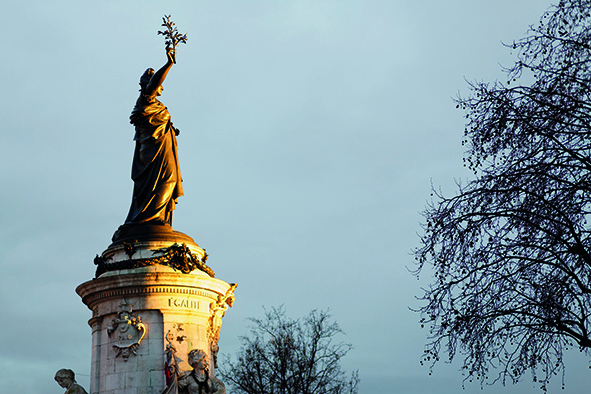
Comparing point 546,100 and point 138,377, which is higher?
point 546,100

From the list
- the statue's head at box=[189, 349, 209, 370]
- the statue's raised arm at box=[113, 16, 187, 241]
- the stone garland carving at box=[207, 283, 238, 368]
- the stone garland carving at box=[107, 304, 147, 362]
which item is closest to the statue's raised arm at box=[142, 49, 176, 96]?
the statue's raised arm at box=[113, 16, 187, 241]

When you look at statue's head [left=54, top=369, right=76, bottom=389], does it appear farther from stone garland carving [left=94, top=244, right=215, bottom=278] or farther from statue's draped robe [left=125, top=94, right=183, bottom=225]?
statue's draped robe [left=125, top=94, right=183, bottom=225]

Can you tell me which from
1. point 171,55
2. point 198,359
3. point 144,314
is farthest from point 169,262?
point 171,55

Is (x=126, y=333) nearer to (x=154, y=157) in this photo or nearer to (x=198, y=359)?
(x=198, y=359)

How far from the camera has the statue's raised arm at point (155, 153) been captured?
58.0 ft

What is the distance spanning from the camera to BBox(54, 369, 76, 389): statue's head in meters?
15.0

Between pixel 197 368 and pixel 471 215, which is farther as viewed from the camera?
pixel 197 368

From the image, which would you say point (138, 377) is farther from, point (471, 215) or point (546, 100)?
point (546, 100)

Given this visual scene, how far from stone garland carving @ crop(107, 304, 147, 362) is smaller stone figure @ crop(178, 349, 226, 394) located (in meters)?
1.30

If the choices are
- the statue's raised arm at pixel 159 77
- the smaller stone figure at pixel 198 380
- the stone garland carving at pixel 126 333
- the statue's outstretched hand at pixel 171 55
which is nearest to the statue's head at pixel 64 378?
the stone garland carving at pixel 126 333

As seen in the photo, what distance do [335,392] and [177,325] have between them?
1799 cm

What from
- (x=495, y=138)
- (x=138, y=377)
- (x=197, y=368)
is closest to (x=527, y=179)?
(x=495, y=138)

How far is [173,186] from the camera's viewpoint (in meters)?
17.9

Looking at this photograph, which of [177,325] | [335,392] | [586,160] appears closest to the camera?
[586,160]
